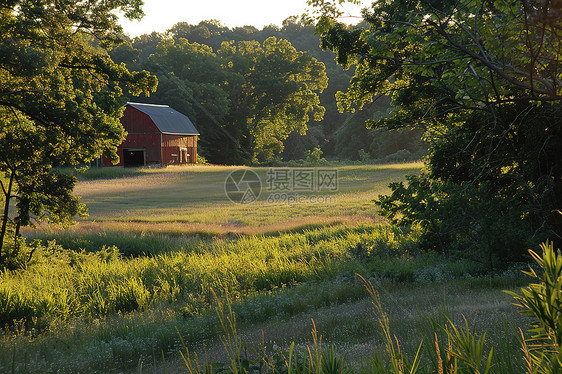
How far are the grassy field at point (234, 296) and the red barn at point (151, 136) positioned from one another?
31891 mm

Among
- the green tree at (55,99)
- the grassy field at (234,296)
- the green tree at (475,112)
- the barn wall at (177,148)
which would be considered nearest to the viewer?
the grassy field at (234,296)

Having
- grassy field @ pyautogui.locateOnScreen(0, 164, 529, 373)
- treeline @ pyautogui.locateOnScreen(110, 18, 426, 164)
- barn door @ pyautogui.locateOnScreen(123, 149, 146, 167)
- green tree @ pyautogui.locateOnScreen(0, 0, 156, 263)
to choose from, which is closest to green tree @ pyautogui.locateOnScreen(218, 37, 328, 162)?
treeline @ pyautogui.locateOnScreen(110, 18, 426, 164)

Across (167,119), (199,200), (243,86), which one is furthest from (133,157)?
(243,86)

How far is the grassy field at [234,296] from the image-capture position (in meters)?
5.71

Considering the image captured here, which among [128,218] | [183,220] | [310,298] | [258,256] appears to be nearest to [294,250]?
[258,256]

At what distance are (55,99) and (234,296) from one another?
25.5 ft

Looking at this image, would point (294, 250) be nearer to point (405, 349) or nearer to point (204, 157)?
point (405, 349)

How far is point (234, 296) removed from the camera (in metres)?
10.2

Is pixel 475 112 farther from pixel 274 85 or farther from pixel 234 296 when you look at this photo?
pixel 274 85

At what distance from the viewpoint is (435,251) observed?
39.0ft

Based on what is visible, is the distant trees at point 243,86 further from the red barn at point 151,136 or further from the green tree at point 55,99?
the green tree at point 55,99

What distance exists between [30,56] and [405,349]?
10.6m

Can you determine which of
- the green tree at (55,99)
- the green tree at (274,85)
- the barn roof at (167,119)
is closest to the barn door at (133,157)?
the barn roof at (167,119)

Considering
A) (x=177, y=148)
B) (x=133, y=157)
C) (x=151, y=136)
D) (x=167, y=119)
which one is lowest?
(x=133, y=157)
